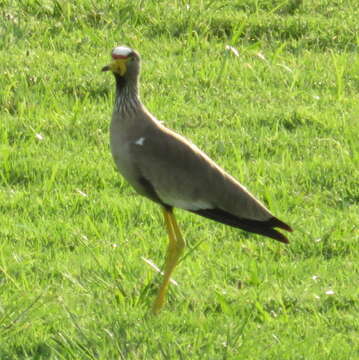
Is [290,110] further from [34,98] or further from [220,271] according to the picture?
[220,271]

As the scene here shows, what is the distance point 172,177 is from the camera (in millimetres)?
6180

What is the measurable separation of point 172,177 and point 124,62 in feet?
2.10

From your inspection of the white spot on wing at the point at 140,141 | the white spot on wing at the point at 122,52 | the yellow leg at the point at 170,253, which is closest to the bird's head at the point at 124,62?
the white spot on wing at the point at 122,52

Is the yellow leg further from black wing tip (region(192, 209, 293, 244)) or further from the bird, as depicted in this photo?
black wing tip (region(192, 209, 293, 244))

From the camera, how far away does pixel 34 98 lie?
861 cm

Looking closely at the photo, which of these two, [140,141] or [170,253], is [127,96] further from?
[170,253]

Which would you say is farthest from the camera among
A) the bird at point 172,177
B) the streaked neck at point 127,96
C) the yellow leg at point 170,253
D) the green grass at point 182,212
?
the streaked neck at point 127,96

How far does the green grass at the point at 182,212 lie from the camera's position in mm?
5855

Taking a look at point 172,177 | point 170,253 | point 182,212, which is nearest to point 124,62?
point 172,177

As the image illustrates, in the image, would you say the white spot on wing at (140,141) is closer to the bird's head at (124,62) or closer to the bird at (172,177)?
the bird at (172,177)

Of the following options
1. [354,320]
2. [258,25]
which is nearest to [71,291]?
[354,320]

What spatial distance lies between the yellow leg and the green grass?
74 mm

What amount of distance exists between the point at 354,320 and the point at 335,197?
1513 mm

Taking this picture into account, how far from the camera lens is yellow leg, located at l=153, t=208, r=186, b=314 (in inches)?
236
